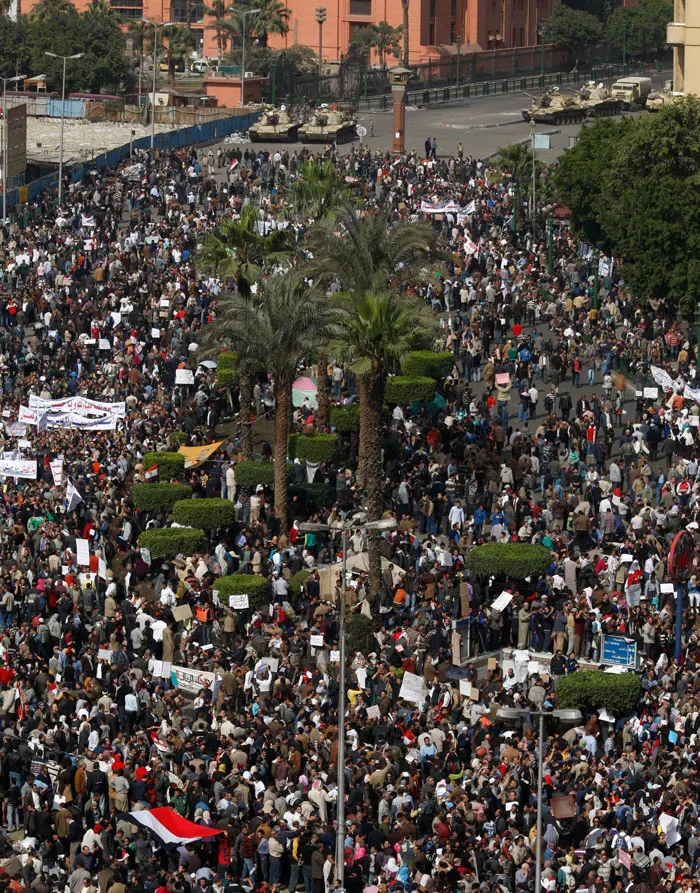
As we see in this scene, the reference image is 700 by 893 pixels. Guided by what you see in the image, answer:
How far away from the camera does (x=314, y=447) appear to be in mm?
44469

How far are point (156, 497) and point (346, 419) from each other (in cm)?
519

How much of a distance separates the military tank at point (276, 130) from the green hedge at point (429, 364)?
38.5m

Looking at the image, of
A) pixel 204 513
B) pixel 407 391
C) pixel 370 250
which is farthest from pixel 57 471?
pixel 407 391

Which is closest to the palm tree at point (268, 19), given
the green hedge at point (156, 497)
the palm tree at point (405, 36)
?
the palm tree at point (405, 36)

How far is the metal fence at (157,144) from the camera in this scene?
77.6 metres

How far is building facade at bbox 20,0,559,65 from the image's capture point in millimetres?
120000

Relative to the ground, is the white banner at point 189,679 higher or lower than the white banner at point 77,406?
lower

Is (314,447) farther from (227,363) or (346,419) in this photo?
(227,363)

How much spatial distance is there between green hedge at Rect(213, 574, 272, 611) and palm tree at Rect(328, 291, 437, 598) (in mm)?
2605

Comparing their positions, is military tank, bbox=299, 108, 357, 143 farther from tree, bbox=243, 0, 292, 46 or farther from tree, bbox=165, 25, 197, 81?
tree, bbox=165, 25, 197, 81

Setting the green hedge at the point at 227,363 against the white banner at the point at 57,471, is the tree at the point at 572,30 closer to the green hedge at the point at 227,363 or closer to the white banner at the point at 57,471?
the green hedge at the point at 227,363

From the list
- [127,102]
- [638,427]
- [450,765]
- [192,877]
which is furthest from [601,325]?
[127,102]

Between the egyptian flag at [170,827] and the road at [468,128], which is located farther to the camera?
the road at [468,128]

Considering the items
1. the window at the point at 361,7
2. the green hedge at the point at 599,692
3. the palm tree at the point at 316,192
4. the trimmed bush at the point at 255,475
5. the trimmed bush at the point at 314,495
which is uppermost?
the window at the point at 361,7
